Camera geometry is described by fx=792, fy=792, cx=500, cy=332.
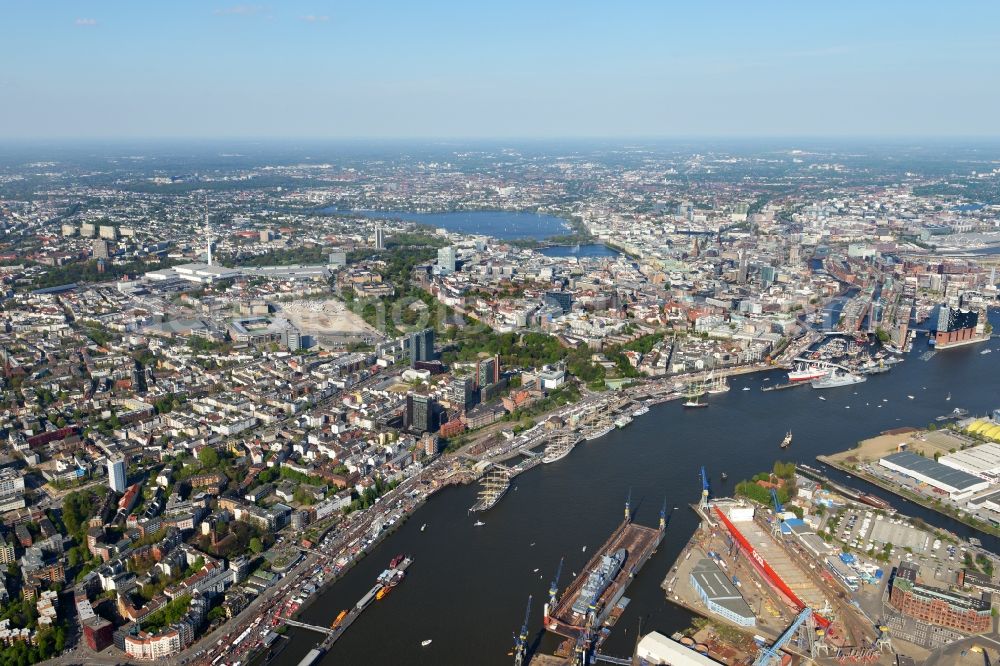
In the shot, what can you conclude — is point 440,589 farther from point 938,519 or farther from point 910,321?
point 910,321

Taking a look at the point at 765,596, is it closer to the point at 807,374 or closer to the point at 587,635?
the point at 587,635

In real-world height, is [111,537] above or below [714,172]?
below

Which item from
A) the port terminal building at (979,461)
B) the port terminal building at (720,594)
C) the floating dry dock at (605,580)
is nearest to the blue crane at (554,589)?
the floating dry dock at (605,580)

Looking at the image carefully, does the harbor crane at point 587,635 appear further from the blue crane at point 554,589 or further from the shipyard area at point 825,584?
the shipyard area at point 825,584

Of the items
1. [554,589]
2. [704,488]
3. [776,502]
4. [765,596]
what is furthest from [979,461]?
[554,589]

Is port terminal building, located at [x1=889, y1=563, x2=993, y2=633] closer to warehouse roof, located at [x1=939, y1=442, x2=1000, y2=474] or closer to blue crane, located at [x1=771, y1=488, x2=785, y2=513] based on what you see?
blue crane, located at [x1=771, y1=488, x2=785, y2=513]

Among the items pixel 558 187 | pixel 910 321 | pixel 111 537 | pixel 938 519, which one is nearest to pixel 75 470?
pixel 111 537
